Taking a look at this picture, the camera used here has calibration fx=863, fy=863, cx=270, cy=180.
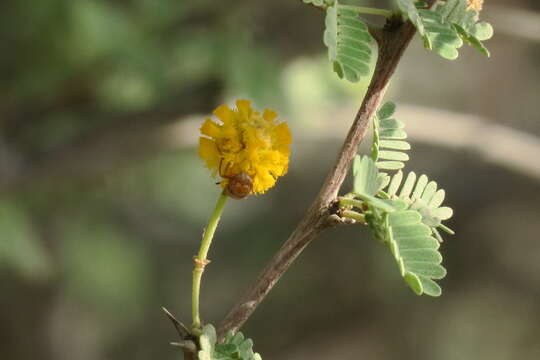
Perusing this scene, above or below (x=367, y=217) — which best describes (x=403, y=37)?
above

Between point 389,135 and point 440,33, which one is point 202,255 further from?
point 440,33

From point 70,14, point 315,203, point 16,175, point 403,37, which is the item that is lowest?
point 16,175

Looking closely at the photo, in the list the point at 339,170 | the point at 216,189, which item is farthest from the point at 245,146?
the point at 216,189

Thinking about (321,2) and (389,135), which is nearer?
(321,2)

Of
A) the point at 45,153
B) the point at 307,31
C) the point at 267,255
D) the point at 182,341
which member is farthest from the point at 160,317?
the point at 182,341

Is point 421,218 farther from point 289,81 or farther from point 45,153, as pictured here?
point 45,153

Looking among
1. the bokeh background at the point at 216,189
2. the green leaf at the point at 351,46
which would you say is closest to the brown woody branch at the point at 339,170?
the green leaf at the point at 351,46
